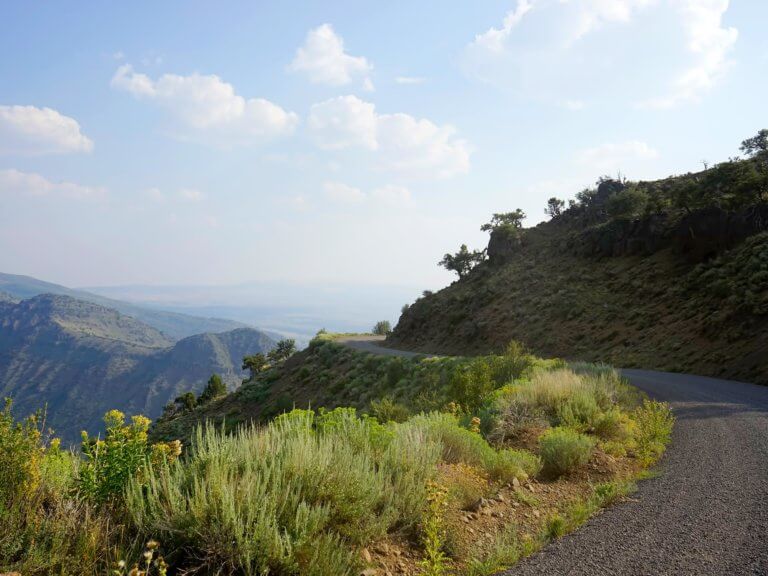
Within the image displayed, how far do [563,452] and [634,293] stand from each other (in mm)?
31126

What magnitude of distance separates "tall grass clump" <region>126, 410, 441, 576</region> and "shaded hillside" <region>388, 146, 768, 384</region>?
754 inches

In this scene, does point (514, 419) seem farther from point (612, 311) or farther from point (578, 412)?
point (612, 311)

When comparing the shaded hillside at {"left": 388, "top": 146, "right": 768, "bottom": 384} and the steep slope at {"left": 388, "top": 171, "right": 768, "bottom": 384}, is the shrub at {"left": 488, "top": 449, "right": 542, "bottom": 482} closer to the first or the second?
the steep slope at {"left": 388, "top": 171, "right": 768, "bottom": 384}

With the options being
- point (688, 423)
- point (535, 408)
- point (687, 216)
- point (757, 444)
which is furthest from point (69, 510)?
point (687, 216)

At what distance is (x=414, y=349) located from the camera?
148 feet

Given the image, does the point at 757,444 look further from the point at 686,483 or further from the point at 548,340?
the point at 548,340

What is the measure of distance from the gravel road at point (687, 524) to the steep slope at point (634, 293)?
1300 cm

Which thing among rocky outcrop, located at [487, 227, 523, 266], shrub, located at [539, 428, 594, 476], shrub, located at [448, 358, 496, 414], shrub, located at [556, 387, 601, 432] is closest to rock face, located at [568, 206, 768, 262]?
rocky outcrop, located at [487, 227, 523, 266]

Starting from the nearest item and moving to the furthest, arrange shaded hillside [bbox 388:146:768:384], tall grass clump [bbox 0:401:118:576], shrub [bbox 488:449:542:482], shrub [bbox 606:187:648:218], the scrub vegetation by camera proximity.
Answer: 1. tall grass clump [bbox 0:401:118:576]
2. the scrub vegetation
3. shrub [bbox 488:449:542:482]
4. shaded hillside [bbox 388:146:768:384]
5. shrub [bbox 606:187:648:218]

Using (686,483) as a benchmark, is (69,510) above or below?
above

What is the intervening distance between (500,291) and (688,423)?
36090mm

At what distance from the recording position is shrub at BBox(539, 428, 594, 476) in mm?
6932

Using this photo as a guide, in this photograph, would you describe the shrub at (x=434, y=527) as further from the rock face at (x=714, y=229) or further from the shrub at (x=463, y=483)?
the rock face at (x=714, y=229)

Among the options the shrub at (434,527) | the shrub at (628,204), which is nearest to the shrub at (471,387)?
the shrub at (434,527)
